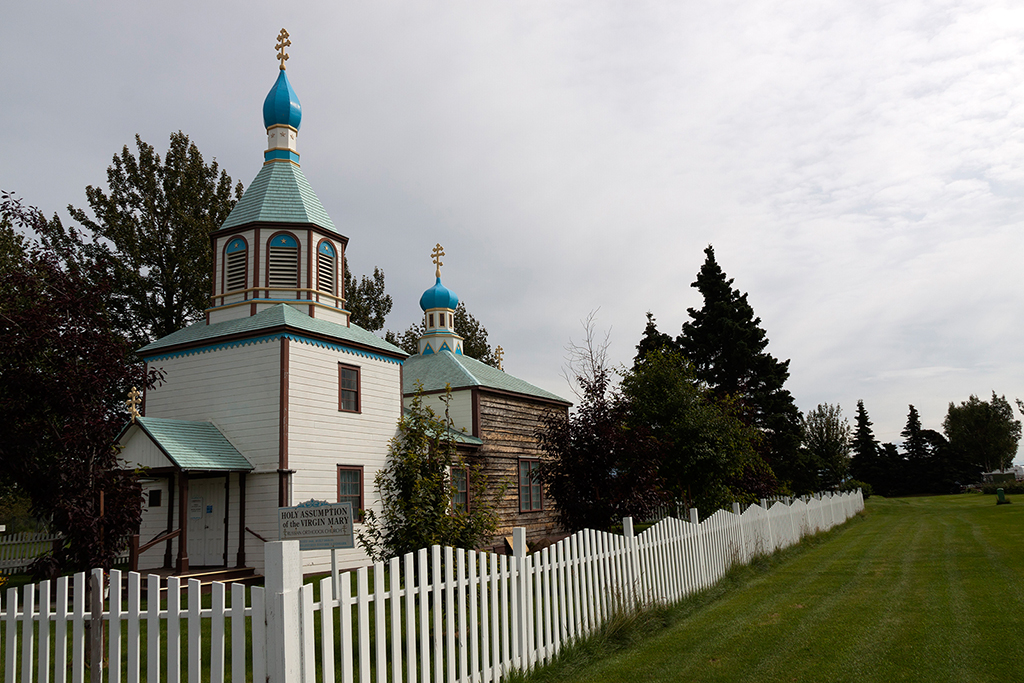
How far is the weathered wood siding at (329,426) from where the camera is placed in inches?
692

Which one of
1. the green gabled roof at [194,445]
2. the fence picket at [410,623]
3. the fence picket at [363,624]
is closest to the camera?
the fence picket at [363,624]

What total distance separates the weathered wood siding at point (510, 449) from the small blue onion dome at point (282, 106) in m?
10.6

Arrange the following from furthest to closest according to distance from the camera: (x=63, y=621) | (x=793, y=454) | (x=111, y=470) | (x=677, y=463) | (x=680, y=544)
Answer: (x=793, y=454)
(x=677, y=463)
(x=680, y=544)
(x=111, y=470)
(x=63, y=621)

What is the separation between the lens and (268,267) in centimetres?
2008

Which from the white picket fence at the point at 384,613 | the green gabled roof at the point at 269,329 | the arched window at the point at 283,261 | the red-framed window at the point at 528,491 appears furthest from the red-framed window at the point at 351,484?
the red-framed window at the point at 528,491

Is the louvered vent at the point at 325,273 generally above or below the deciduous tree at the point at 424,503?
above

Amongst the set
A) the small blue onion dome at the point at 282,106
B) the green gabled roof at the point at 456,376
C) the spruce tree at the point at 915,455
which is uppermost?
the small blue onion dome at the point at 282,106

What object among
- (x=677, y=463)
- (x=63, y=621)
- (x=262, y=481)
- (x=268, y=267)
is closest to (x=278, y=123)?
(x=268, y=267)

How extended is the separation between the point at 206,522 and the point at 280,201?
899cm

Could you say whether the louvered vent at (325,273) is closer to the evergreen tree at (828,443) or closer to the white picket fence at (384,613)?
the white picket fence at (384,613)

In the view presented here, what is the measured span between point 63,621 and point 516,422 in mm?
21433

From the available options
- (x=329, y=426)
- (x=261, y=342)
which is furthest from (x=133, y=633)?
(x=329, y=426)

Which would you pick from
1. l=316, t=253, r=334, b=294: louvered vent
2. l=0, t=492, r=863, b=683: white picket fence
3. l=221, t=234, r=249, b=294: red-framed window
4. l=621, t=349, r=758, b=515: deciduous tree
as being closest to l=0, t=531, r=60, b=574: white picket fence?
l=221, t=234, r=249, b=294: red-framed window

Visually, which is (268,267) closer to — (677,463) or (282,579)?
(677,463)
